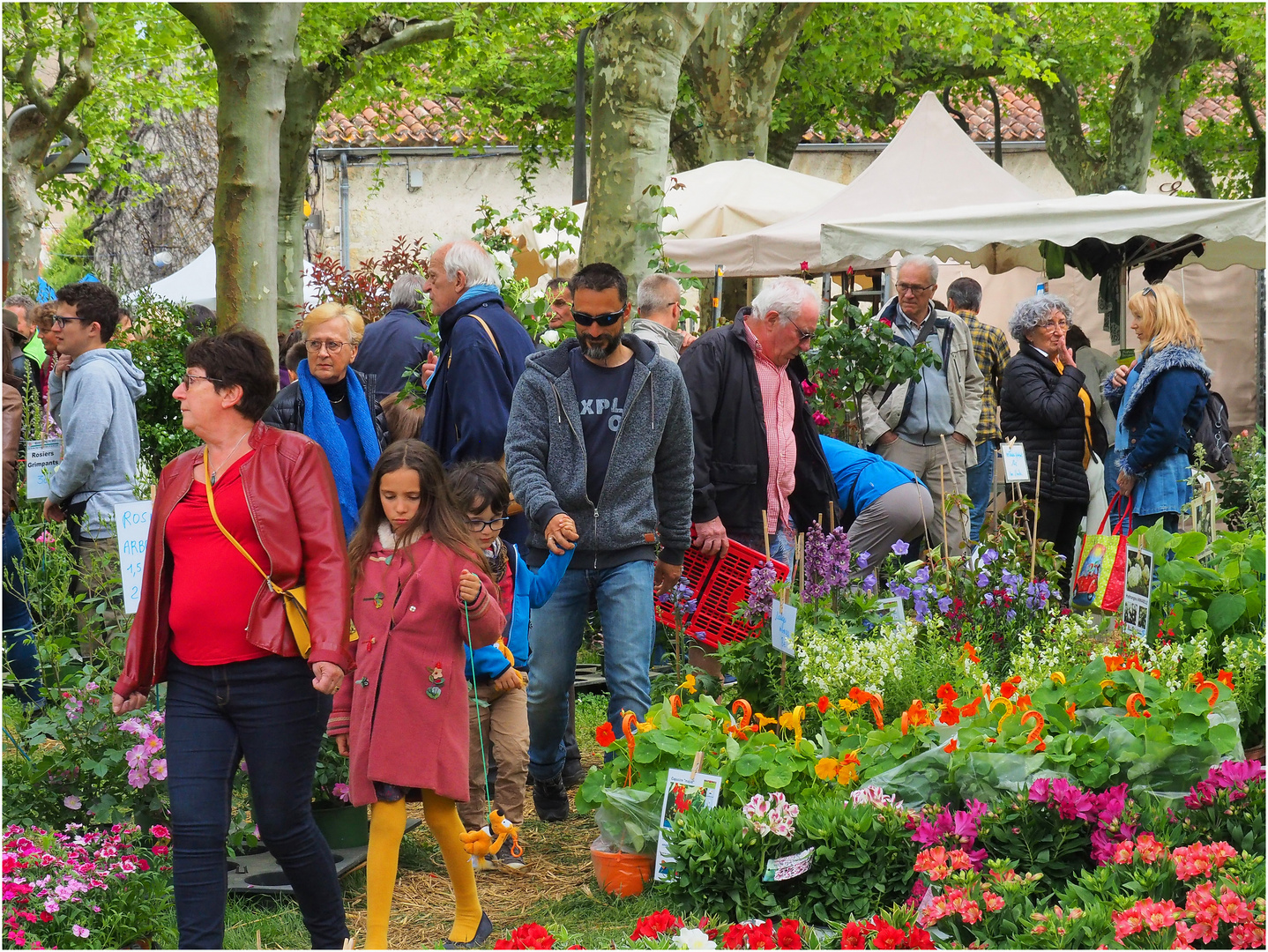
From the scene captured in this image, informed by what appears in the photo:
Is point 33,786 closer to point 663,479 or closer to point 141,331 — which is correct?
point 663,479

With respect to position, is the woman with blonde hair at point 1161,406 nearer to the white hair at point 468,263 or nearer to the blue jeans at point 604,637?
the blue jeans at point 604,637

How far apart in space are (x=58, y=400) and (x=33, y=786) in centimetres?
336

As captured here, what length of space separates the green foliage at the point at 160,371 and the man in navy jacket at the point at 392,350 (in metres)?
3.70

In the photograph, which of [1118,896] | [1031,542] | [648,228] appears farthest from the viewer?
[648,228]

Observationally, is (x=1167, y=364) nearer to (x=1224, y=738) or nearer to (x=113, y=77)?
(x=1224, y=738)

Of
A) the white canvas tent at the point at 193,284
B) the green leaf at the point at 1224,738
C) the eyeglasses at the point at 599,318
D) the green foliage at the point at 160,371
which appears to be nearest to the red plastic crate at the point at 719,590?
the eyeglasses at the point at 599,318

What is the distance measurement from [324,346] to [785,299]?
6.10 feet

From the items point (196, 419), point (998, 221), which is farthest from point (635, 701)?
point (998, 221)

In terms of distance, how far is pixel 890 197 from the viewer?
10320 mm

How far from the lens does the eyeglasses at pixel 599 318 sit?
14.6 ft

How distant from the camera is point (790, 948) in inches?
122

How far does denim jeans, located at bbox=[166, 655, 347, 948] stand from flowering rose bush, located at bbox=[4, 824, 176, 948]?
47 cm

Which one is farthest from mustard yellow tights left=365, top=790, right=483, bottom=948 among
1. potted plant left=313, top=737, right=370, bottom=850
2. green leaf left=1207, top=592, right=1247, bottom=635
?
green leaf left=1207, top=592, right=1247, bottom=635

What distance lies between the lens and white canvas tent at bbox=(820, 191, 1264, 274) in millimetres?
8266
